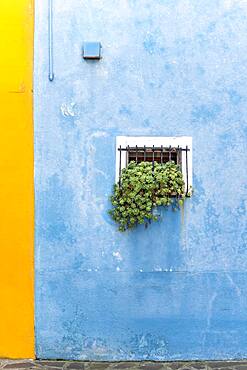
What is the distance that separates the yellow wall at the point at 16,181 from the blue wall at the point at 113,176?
0.33ft

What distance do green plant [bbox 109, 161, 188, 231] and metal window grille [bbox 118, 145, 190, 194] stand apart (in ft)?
0.36

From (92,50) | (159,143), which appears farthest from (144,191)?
(92,50)

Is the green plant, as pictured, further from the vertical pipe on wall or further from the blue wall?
the vertical pipe on wall

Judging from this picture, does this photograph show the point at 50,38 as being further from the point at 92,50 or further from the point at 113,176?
the point at 113,176

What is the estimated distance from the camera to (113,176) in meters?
5.20

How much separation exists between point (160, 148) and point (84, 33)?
4.57ft

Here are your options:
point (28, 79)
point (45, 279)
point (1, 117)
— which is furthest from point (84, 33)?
point (45, 279)

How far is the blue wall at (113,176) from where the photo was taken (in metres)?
5.16

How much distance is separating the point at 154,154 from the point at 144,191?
412 mm

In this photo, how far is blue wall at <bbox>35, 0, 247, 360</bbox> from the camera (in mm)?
5160

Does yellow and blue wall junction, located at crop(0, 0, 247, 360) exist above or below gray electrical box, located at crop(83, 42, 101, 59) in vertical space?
below

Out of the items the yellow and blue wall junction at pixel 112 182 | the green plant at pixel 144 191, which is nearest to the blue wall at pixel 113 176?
the yellow and blue wall junction at pixel 112 182

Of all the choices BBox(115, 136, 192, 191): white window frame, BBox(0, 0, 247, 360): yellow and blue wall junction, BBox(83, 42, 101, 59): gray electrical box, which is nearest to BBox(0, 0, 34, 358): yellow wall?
BBox(0, 0, 247, 360): yellow and blue wall junction

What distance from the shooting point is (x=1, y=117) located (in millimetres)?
5219
